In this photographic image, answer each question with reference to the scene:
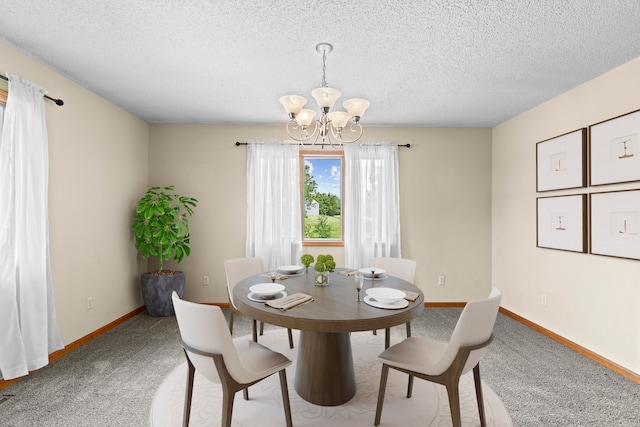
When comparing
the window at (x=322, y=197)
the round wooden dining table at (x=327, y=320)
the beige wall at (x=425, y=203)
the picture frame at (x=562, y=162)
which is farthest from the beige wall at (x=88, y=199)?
the picture frame at (x=562, y=162)

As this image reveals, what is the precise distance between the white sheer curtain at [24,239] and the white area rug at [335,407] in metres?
1.04

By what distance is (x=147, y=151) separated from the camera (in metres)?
4.44

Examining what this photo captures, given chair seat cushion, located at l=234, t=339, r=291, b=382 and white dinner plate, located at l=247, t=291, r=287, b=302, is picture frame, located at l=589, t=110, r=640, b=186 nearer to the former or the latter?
white dinner plate, located at l=247, t=291, r=287, b=302

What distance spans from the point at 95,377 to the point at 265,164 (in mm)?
2863

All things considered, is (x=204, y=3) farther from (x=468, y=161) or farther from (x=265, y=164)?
(x=468, y=161)

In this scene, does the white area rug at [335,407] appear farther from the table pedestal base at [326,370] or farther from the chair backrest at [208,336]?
the chair backrest at [208,336]

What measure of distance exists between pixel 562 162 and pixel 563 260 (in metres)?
0.99

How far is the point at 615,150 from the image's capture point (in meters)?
2.72

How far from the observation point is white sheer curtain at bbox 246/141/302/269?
4379 mm

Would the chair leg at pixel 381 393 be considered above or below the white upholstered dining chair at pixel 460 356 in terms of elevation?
below

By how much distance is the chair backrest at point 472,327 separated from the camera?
1598 mm

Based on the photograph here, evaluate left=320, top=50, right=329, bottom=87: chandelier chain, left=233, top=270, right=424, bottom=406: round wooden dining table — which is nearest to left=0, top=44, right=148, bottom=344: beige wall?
left=233, top=270, right=424, bottom=406: round wooden dining table

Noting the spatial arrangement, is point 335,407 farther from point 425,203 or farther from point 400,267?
point 425,203

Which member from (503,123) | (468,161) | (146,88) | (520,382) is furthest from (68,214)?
(503,123)
